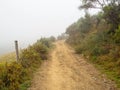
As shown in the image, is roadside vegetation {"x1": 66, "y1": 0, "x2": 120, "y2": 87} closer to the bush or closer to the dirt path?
the dirt path

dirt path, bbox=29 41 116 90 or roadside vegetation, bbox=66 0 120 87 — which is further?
roadside vegetation, bbox=66 0 120 87

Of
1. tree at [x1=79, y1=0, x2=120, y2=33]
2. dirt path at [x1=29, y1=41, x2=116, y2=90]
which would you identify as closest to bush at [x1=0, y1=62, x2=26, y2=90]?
dirt path at [x1=29, y1=41, x2=116, y2=90]

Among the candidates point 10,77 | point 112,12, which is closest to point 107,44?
point 112,12

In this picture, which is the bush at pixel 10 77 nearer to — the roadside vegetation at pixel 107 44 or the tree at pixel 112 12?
the roadside vegetation at pixel 107 44

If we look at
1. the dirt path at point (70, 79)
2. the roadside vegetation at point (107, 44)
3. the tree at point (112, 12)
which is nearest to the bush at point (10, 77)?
the dirt path at point (70, 79)

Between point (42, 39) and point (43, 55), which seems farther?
point (42, 39)

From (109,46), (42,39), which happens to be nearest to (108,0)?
(109,46)

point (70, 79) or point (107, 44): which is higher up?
point (107, 44)

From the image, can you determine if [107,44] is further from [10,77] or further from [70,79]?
[10,77]

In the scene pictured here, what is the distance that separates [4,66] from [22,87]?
1.37 meters

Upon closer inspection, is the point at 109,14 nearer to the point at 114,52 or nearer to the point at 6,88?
the point at 114,52

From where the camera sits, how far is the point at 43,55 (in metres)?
23.5

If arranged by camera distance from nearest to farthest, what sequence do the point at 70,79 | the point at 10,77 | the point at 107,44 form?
1. the point at 10,77
2. the point at 70,79
3. the point at 107,44

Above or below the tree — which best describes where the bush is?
below
